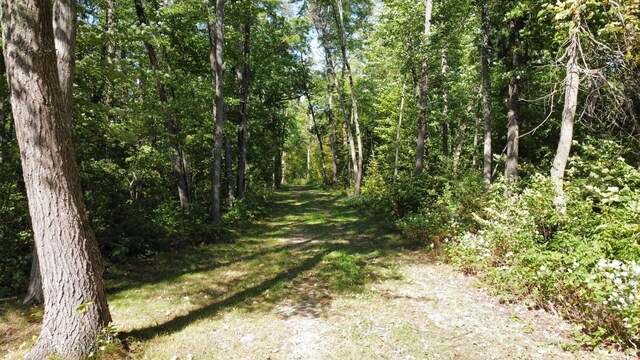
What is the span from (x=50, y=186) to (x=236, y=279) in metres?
4.59

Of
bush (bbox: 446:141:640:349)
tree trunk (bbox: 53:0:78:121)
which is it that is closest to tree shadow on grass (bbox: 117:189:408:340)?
bush (bbox: 446:141:640:349)

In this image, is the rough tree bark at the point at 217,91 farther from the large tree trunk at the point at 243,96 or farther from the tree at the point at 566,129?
the tree at the point at 566,129

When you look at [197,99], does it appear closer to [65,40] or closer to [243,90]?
[243,90]

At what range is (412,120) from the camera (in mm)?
24297

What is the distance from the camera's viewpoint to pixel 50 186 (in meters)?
3.95

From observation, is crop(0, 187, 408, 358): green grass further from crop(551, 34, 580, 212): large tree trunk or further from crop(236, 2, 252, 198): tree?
crop(236, 2, 252, 198): tree


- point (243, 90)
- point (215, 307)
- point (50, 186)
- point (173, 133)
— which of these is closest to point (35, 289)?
point (215, 307)

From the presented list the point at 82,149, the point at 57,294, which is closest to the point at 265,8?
the point at 82,149

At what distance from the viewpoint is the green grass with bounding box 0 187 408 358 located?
561 centimetres

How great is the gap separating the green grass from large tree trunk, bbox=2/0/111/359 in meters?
0.91

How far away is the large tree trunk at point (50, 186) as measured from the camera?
12.5ft

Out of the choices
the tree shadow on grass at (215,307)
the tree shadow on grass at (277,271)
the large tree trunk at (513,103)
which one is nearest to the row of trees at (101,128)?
the tree shadow on grass at (215,307)

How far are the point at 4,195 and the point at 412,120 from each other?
22.1 metres

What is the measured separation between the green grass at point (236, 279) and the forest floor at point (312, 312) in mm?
25
